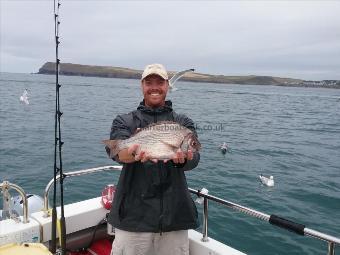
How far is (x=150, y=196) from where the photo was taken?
13.3 feet

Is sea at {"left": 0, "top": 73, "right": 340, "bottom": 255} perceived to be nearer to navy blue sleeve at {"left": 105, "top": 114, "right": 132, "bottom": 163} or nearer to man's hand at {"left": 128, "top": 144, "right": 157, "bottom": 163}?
navy blue sleeve at {"left": 105, "top": 114, "right": 132, "bottom": 163}

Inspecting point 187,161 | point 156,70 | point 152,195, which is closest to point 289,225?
point 187,161

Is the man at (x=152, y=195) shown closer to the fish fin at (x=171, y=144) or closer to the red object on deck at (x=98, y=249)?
the fish fin at (x=171, y=144)

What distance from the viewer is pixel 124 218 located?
410 cm

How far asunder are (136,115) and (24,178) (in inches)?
512

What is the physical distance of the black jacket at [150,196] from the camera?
4.06 metres

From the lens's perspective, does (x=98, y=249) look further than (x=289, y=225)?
Yes

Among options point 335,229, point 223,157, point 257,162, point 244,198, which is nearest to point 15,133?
point 223,157

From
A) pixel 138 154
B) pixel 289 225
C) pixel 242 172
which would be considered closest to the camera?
pixel 138 154

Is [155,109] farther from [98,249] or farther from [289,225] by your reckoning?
[98,249]

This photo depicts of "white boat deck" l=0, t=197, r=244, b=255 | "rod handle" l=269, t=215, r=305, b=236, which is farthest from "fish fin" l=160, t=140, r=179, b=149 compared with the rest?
"white boat deck" l=0, t=197, r=244, b=255

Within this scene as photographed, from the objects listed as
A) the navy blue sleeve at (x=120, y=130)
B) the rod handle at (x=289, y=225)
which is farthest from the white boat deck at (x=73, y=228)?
→ the navy blue sleeve at (x=120, y=130)

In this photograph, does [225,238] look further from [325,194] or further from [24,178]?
[24,178]

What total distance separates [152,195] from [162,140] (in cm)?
64
